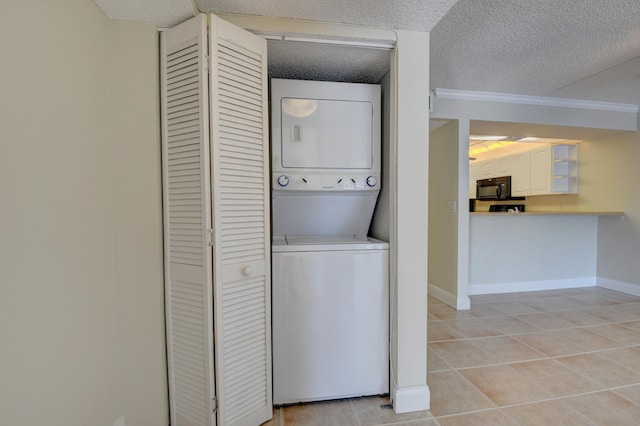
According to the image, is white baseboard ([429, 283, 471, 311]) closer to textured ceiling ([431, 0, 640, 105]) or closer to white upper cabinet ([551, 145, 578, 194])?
textured ceiling ([431, 0, 640, 105])

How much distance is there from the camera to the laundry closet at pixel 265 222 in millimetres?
1347

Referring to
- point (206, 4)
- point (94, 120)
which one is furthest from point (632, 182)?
point (94, 120)

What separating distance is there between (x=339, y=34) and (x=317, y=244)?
1.15 meters

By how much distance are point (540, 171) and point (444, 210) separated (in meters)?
2.32

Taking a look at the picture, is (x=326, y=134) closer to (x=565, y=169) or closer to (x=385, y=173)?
(x=385, y=173)

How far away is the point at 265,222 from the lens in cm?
154

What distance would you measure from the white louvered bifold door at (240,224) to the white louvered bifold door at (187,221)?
1.9 inches

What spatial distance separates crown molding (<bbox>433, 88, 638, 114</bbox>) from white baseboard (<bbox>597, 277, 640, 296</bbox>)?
2.24 m

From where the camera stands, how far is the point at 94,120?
1.26 metres

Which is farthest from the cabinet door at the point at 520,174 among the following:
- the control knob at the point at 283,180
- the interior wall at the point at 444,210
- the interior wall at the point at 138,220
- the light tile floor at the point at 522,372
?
the interior wall at the point at 138,220

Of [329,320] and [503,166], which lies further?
[503,166]

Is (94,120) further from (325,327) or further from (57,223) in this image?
(325,327)

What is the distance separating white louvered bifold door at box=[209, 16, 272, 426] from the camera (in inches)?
52.9

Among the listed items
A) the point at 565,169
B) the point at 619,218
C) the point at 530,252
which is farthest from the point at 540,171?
the point at 530,252
